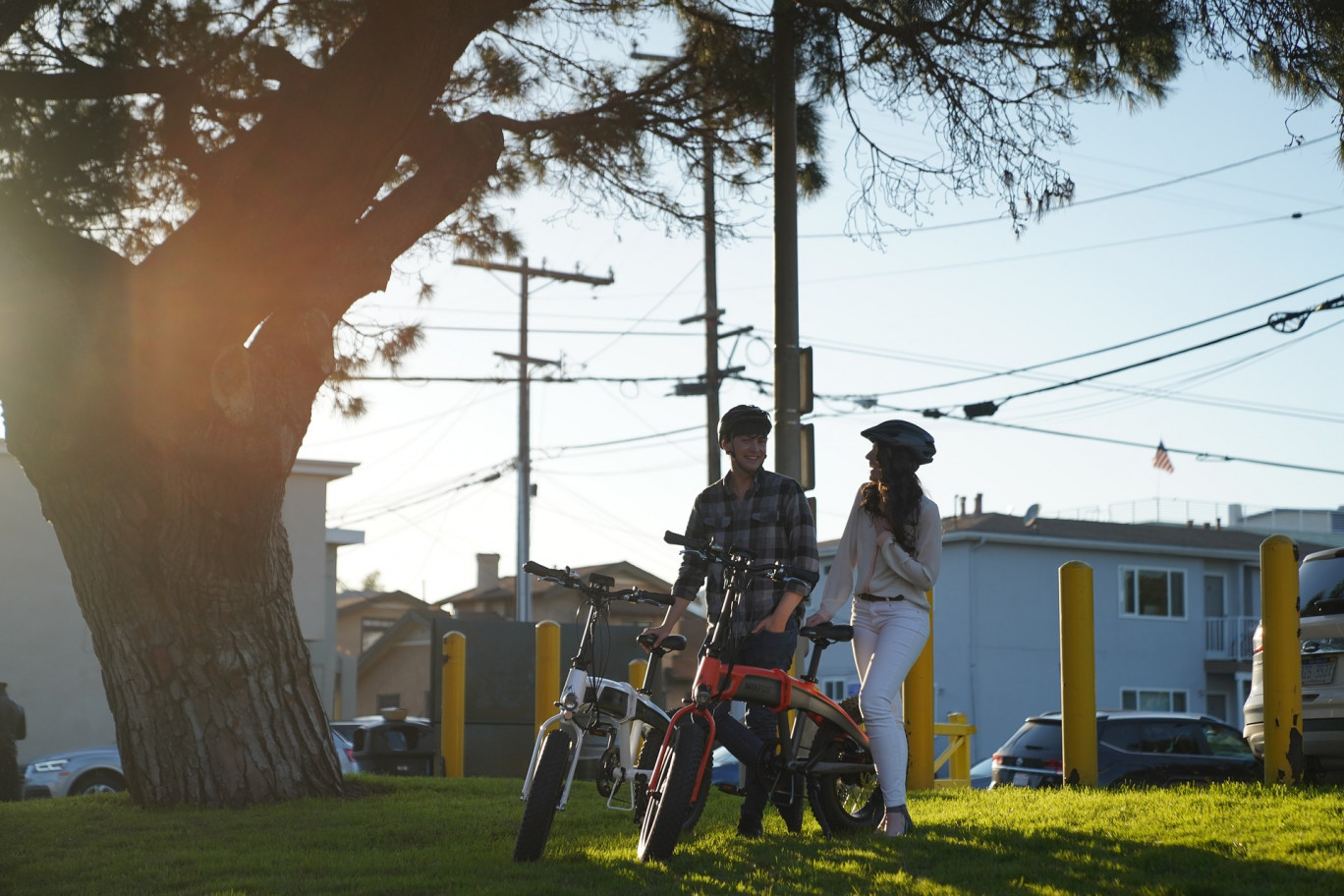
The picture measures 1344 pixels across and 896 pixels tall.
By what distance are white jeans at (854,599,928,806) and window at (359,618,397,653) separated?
47.3m

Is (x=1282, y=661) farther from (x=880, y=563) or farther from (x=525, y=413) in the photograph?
(x=525, y=413)

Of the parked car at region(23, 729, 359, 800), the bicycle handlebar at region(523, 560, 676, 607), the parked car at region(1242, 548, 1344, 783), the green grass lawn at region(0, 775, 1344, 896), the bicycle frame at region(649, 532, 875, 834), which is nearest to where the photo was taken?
the green grass lawn at region(0, 775, 1344, 896)

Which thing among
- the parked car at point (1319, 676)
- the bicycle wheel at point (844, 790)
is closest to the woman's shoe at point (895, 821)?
the bicycle wheel at point (844, 790)

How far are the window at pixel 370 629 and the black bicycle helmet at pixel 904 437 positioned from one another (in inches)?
1868

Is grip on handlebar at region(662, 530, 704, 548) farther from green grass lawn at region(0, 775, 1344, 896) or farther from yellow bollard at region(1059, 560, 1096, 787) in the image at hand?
yellow bollard at region(1059, 560, 1096, 787)

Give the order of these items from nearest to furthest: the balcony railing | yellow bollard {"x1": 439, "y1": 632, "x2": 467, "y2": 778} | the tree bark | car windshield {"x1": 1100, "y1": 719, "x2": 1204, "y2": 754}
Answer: the tree bark, yellow bollard {"x1": 439, "y1": 632, "x2": 467, "y2": 778}, car windshield {"x1": 1100, "y1": 719, "x2": 1204, "y2": 754}, the balcony railing

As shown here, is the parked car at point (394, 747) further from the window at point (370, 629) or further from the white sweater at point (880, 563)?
the window at point (370, 629)

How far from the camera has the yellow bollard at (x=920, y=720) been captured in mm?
9227

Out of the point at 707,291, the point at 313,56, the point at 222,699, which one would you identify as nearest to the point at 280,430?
the point at 222,699

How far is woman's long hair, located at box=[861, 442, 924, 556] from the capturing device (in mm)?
6230

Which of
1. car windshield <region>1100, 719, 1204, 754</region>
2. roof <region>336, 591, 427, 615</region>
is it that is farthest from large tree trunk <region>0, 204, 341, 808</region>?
roof <region>336, 591, 427, 615</region>

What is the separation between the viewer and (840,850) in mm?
5801

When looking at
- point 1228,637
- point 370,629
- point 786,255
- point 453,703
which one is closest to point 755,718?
point 786,255

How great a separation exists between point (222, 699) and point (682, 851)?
11.6 feet
